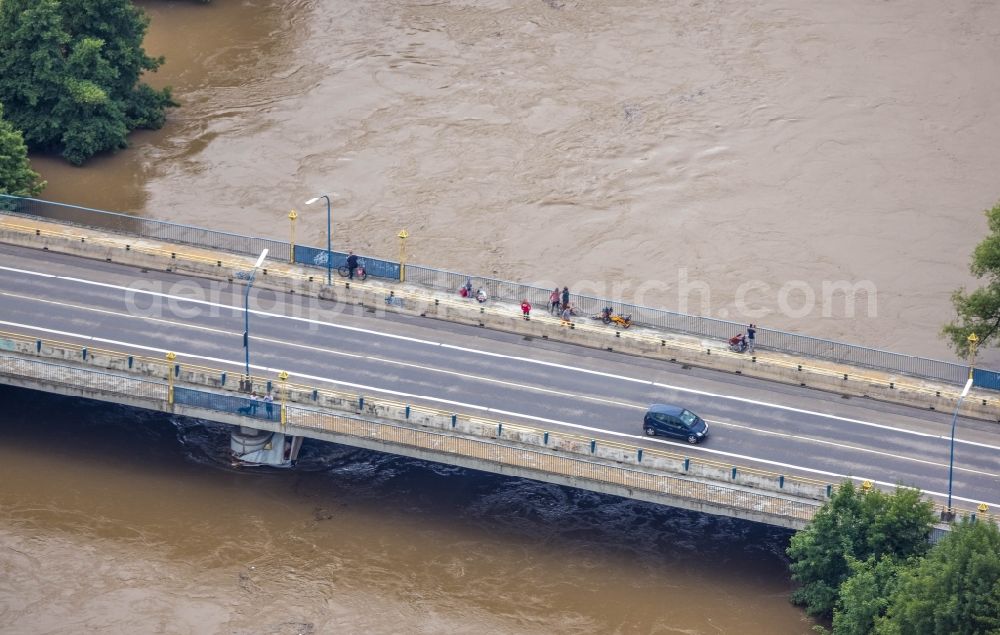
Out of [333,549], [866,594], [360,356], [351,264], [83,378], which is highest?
[351,264]

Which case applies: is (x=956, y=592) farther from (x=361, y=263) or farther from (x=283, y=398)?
(x=361, y=263)

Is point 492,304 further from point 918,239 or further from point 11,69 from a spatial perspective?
point 11,69

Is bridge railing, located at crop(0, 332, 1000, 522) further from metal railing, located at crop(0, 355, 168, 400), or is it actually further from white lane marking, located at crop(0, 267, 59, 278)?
white lane marking, located at crop(0, 267, 59, 278)

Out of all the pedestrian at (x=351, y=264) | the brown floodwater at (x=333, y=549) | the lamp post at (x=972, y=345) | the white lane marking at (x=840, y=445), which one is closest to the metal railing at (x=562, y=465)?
the brown floodwater at (x=333, y=549)

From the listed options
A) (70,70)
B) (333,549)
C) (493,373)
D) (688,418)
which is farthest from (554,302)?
(70,70)

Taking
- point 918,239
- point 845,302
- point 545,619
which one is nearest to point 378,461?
point 545,619

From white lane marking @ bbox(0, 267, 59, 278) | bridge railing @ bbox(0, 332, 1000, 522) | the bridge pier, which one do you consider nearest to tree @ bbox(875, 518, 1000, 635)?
bridge railing @ bbox(0, 332, 1000, 522)
